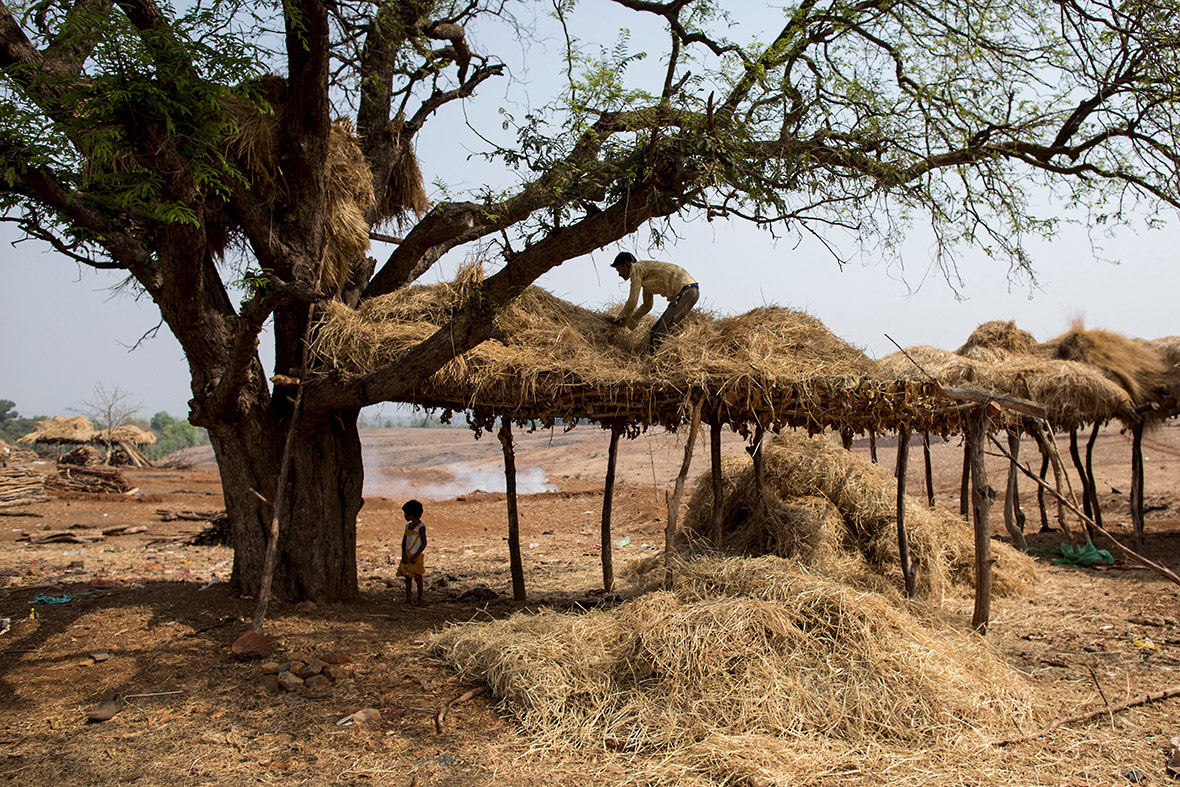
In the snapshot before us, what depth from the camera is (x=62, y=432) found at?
25406 mm

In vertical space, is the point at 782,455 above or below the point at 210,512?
above

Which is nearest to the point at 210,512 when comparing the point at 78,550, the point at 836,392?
the point at 78,550

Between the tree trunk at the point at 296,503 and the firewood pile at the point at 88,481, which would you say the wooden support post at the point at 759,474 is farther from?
the firewood pile at the point at 88,481

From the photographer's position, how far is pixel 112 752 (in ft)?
13.7

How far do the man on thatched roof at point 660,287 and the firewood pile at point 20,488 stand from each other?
15.8 meters

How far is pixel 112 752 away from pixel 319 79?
198 inches

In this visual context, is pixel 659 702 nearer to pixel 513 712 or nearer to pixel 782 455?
pixel 513 712

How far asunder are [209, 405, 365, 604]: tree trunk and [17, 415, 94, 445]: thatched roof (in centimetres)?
2351

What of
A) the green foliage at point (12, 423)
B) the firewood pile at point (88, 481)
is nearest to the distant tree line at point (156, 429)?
the green foliage at point (12, 423)

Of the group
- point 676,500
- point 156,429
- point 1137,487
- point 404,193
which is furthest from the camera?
point 156,429

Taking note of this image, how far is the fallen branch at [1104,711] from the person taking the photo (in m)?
4.32

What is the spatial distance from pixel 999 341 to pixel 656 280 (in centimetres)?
784

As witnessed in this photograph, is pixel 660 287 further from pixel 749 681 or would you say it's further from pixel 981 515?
pixel 749 681

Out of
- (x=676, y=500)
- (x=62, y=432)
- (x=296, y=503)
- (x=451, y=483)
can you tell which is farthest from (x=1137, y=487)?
(x=62, y=432)
